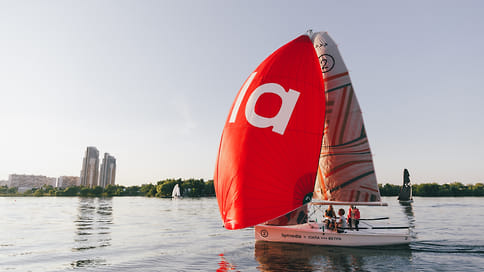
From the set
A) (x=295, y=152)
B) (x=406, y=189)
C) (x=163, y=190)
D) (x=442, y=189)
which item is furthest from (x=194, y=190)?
(x=295, y=152)

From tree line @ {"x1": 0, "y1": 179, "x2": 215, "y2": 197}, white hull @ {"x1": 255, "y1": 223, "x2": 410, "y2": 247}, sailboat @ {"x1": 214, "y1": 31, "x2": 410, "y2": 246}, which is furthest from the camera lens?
tree line @ {"x1": 0, "y1": 179, "x2": 215, "y2": 197}

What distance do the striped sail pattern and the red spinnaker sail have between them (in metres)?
2.53

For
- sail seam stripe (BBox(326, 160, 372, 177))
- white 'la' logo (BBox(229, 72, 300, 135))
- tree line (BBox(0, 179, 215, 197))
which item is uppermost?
white 'la' logo (BBox(229, 72, 300, 135))

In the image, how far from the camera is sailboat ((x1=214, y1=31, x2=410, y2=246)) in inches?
589

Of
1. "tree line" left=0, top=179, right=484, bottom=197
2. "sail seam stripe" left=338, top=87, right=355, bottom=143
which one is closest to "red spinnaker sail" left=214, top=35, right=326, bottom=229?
"sail seam stripe" left=338, top=87, right=355, bottom=143

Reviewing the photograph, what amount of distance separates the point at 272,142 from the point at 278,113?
1.52 meters

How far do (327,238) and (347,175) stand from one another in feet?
12.5

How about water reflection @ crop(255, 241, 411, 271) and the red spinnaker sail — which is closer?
the red spinnaker sail

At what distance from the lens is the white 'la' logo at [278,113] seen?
15430 millimetres

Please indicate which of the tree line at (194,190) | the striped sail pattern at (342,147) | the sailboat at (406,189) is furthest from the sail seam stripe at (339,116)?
the tree line at (194,190)

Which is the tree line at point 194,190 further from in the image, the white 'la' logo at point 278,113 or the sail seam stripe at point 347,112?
the white 'la' logo at point 278,113

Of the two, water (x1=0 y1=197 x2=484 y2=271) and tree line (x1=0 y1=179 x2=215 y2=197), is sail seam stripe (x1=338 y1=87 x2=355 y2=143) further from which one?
tree line (x1=0 y1=179 x2=215 y2=197)

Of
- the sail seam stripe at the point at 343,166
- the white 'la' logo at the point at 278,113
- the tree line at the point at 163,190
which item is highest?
the white 'la' logo at the point at 278,113

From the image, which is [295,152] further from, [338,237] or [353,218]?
[353,218]
